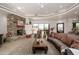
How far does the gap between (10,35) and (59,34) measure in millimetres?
972

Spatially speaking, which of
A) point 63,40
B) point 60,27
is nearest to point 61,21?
point 60,27

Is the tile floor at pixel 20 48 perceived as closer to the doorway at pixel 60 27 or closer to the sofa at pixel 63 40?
the sofa at pixel 63 40

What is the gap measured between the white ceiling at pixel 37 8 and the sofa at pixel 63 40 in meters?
0.45

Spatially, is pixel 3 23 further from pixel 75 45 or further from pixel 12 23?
pixel 75 45

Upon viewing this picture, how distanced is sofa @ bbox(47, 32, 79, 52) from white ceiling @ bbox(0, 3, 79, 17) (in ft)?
1.47

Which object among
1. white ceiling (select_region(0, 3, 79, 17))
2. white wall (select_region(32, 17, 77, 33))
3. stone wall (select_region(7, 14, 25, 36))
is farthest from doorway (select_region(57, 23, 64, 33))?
stone wall (select_region(7, 14, 25, 36))

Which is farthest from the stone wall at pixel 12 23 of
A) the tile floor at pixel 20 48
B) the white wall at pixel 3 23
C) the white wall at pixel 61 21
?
the white wall at pixel 61 21

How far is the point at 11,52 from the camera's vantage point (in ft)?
6.82

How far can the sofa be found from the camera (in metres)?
2.03

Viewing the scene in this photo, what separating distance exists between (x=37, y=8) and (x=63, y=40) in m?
0.81

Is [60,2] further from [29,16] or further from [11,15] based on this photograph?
[11,15]

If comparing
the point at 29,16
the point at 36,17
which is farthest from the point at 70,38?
the point at 29,16

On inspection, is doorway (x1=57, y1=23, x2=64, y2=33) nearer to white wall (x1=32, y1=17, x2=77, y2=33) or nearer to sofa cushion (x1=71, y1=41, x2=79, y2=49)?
white wall (x1=32, y1=17, x2=77, y2=33)

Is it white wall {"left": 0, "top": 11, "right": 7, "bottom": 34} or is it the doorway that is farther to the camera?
the doorway
